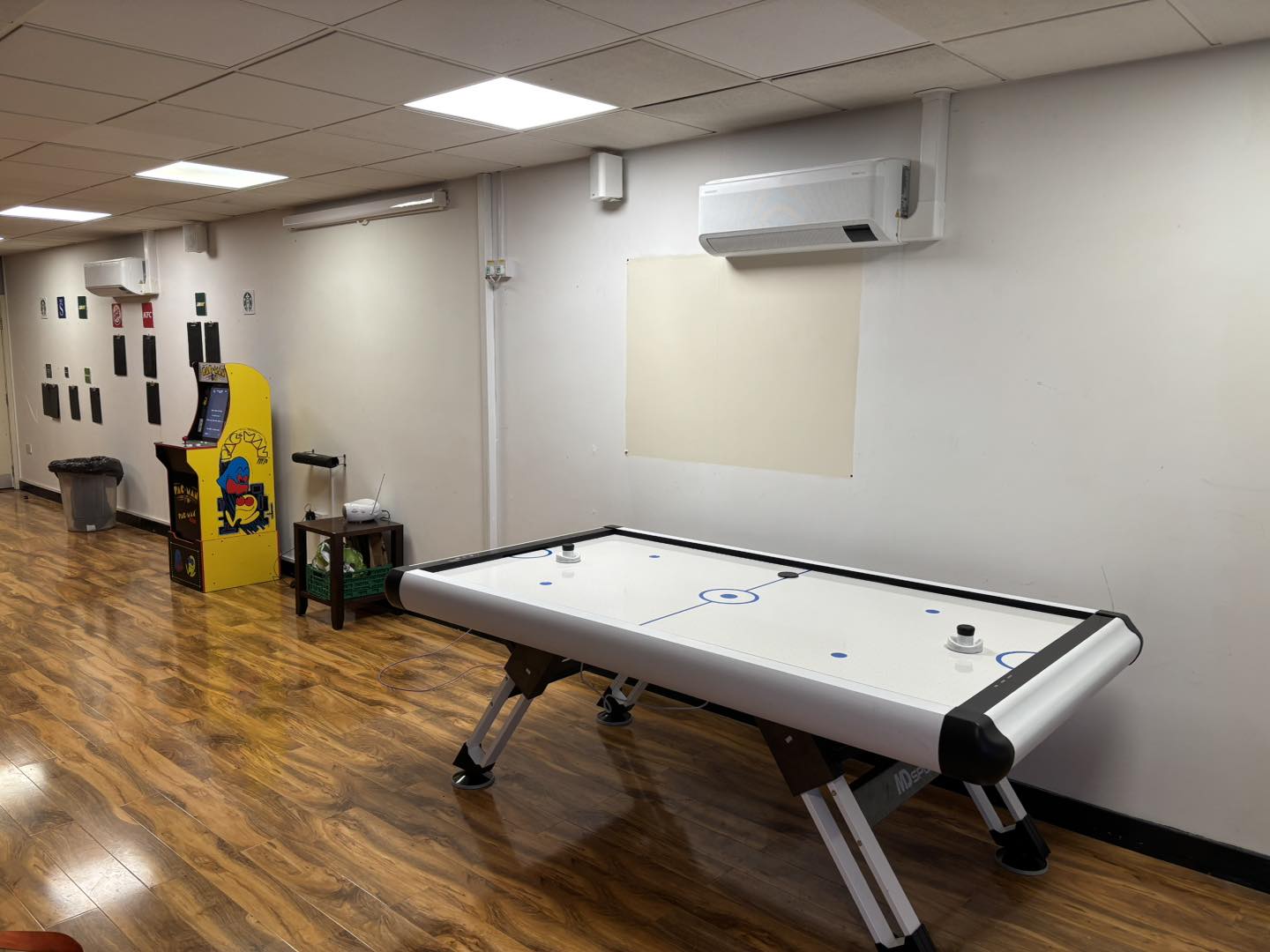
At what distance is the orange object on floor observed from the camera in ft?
4.71

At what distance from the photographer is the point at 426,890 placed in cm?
265

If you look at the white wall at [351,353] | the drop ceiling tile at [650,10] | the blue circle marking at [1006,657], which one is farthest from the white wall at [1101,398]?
the white wall at [351,353]

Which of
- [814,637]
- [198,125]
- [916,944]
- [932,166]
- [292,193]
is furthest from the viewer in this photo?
[292,193]

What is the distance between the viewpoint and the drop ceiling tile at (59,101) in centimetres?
308

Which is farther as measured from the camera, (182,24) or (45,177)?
(45,177)

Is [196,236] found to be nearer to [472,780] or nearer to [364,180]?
[364,180]

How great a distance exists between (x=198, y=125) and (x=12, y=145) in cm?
105

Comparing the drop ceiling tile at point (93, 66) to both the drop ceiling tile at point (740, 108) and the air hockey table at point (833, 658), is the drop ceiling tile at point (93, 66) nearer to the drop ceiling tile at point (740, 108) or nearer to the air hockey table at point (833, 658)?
the drop ceiling tile at point (740, 108)

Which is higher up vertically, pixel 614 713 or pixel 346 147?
pixel 346 147

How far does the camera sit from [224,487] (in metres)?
5.83

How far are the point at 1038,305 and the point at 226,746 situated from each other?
11.1 ft

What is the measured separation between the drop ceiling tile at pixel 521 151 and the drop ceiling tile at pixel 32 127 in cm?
150

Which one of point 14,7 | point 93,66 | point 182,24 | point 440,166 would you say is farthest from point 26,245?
point 182,24

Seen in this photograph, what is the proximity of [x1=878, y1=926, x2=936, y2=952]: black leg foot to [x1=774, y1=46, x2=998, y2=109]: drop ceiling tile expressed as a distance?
238 cm
